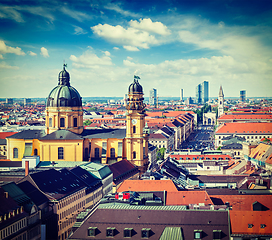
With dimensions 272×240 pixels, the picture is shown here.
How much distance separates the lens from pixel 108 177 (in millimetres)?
92188

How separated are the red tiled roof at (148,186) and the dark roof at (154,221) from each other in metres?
21.1

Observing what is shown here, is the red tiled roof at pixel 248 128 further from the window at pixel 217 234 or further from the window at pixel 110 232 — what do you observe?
the window at pixel 110 232

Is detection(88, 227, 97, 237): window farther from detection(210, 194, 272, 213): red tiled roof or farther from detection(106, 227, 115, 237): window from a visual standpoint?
detection(210, 194, 272, 213): red tiled roof

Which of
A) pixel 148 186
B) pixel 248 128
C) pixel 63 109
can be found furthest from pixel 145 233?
pixel 248 128

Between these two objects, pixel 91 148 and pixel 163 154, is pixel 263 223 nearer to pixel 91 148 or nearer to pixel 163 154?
pixel 91 148

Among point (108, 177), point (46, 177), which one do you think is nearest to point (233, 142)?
point (108, 177)

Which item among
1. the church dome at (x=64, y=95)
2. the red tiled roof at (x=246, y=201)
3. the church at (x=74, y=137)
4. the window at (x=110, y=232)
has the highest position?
the church dome at (x=64, y=95)

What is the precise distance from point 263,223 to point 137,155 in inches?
2269

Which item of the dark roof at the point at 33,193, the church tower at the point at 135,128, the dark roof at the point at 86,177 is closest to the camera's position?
the dark roof at the point at 33,193

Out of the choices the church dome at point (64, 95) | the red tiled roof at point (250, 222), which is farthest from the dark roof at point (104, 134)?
the red tiled roof at point (250, 222)

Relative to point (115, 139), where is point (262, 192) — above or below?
below

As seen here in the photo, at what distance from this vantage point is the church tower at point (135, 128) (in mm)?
107125

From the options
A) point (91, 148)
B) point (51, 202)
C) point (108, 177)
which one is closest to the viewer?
point (51, 202)

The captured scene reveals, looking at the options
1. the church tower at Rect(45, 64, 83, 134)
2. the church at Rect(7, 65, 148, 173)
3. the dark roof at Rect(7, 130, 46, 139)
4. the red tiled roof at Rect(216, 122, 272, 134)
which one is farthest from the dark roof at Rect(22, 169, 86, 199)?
the red tiled roof at Rect(216, 122, 272, 134)
